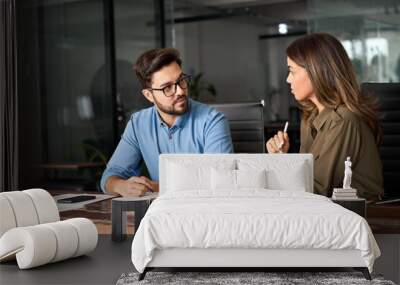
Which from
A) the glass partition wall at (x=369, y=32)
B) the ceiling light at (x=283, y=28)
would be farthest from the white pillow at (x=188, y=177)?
the ceiling light at (x=283, y=28)

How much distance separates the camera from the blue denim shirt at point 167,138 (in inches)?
136

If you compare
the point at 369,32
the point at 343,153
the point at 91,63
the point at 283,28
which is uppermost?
the point at 283,28

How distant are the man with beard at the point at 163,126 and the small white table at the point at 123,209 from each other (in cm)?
28

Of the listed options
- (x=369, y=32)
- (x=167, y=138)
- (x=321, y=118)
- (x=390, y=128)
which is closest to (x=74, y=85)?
(x=369, y=32)

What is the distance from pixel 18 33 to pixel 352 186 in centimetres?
524

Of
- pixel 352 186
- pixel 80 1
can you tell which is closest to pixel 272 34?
pixel 80 1

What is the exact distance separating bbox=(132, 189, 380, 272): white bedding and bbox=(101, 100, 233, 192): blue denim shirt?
111cm

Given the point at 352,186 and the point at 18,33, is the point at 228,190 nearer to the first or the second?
the point at 352,186

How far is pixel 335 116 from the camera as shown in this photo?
9.89 ft

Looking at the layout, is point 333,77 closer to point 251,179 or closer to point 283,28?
point 251,179

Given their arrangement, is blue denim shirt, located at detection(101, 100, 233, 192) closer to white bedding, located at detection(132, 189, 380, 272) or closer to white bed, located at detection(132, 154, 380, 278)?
white bed, located at detection(132, 154, 380, 278)

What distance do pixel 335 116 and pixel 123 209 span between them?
1026 millimetres

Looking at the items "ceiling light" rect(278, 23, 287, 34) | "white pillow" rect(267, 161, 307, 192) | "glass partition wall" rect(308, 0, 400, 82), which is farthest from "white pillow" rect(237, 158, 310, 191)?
"ceiling light" rect(278, 23, 287, 34)

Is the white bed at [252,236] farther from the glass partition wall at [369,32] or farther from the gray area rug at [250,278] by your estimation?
the glass partition wall at [369,32]
